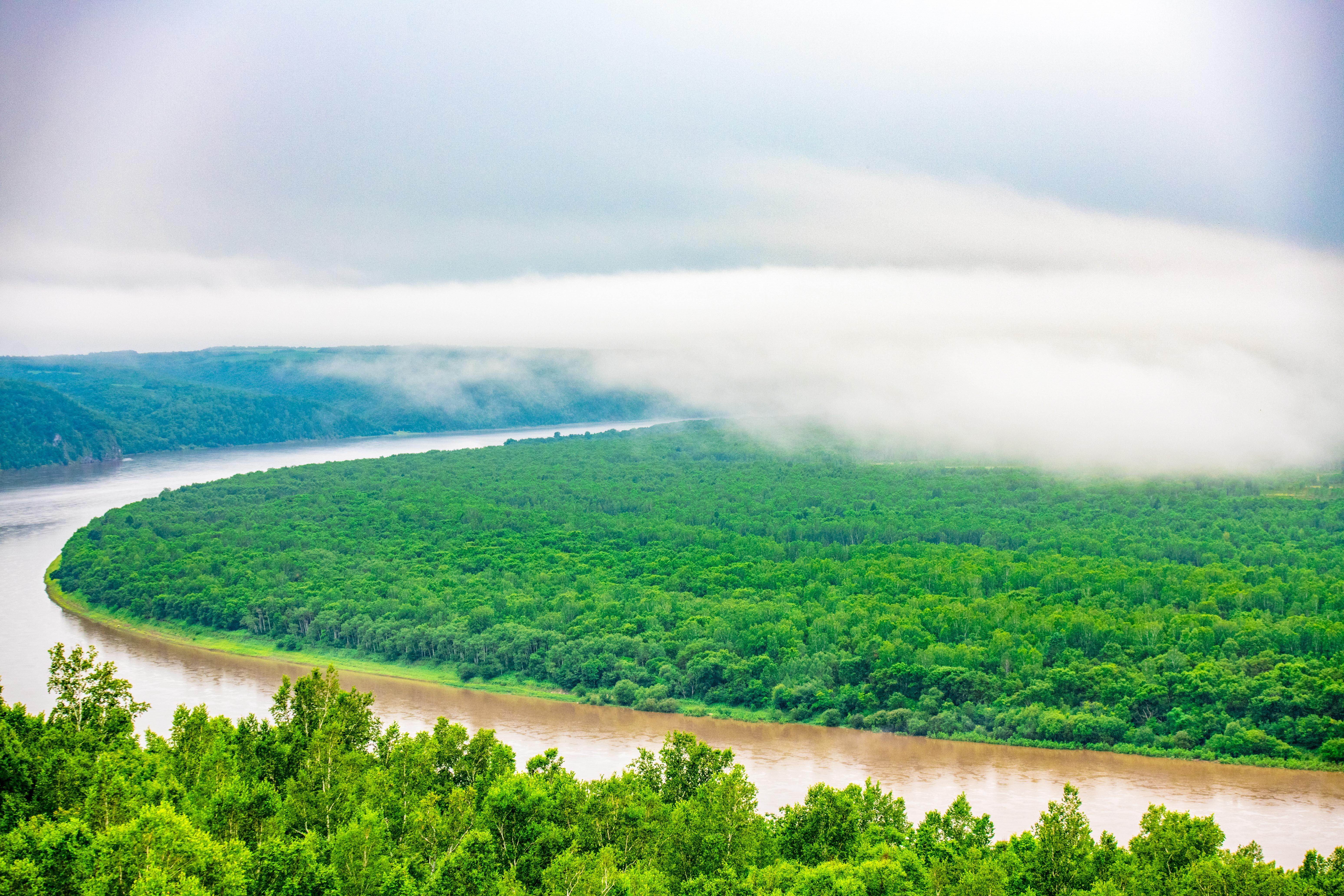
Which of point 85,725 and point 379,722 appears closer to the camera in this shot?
point 85,725

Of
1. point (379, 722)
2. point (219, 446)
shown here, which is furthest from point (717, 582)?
point (219, 446)

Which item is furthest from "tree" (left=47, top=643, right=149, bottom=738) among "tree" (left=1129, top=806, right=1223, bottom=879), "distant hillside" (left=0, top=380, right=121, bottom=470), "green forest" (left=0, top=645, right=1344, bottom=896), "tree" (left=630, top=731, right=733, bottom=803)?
"distant hillside" (left=0, top=380, right=121, bottom=470)

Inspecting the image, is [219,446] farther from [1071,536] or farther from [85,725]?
[85,725]

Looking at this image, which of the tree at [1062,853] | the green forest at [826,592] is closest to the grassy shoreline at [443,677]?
the green forest at [826,592]

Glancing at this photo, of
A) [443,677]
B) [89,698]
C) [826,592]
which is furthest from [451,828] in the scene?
[826,592]

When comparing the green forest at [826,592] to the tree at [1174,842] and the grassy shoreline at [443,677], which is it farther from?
the tree at [1174,842]
